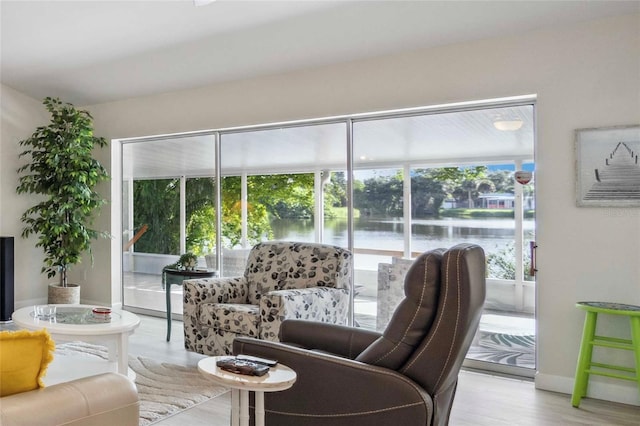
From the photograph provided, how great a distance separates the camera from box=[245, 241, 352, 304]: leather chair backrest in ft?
12.6

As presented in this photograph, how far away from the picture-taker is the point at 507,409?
2.91m

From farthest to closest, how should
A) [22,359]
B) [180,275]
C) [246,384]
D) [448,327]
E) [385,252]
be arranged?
[180,275] < [385,252] < [448,327] < [246,384] < [22,359]

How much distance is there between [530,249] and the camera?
3527 mm

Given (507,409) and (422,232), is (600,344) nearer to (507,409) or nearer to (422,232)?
(507,409)

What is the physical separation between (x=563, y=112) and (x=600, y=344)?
1565 mm

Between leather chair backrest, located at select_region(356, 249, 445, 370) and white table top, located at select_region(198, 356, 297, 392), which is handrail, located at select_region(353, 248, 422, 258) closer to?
leather chair backrest, located at select_region(356, 249, 445, 370)

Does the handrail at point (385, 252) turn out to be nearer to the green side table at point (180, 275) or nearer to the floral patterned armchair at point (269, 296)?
the floral patterned armchair at point (269, 296)

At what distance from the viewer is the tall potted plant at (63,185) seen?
523 cm

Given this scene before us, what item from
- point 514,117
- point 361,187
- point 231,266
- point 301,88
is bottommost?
point 231,266

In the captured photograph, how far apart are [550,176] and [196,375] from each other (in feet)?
9.67

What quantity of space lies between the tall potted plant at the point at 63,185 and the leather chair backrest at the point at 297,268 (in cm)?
250

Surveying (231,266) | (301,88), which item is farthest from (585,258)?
(231,266)

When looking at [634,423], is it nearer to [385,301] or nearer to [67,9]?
[385,301]

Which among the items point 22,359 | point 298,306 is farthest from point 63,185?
point 22,359
